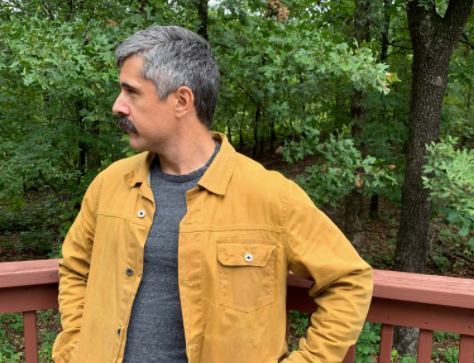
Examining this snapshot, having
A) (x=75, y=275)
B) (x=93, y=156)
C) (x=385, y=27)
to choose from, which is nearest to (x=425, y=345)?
(x=75, y=275)

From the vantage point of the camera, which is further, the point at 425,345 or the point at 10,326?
the point at 10,326

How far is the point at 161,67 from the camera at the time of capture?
1372 millimetres

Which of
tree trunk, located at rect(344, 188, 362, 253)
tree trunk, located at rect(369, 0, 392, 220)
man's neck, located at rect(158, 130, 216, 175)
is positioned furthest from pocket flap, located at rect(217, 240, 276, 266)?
tree trunk, located at rect(344, 188, 362, 253)

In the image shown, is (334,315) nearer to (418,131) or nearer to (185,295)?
(185,295)

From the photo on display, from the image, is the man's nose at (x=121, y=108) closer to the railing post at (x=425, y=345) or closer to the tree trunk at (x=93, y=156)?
the railing post at (x=425, y=345)

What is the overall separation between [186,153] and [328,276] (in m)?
0.65

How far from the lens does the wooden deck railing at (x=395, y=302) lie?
55.3 inches

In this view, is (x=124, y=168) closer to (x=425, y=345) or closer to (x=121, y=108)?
(x=121, y=108)

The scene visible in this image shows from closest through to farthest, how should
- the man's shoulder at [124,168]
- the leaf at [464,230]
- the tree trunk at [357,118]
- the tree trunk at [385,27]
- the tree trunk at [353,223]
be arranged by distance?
the man's shoulder at [124,168] → the leaf at [464,230] → the tree trunk at [385,27] → the tree trunk at [357,118] → the tree trunk at [353,223]

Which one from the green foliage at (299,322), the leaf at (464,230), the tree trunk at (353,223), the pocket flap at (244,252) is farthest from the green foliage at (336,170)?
the tree trunk at (353,223)

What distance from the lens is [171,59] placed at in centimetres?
138

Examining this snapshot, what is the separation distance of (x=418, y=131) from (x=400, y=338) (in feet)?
9.65

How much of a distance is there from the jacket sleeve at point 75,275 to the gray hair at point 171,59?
49 centimetres

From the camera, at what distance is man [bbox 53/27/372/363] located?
1.31m
